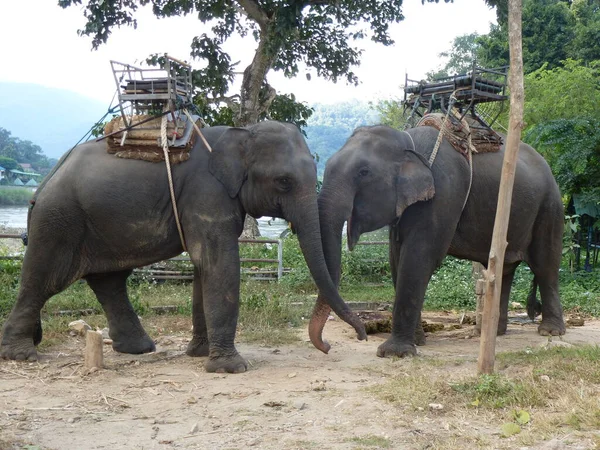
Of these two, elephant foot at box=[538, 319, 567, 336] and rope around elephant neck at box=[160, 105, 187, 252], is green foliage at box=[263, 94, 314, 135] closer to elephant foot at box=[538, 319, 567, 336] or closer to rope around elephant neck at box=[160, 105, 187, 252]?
elephant foot at box=[538, 319, 567, 336]

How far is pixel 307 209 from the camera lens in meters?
7.03

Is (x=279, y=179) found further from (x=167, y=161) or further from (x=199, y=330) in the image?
(x=199, y=330)

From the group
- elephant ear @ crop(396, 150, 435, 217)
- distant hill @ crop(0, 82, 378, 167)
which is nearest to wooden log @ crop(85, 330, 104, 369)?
elephant ear @ crop(396, 150, 435, 217)

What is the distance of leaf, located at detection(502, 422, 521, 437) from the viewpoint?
5031 millimetres

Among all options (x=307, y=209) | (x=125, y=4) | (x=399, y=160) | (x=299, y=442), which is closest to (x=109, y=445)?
(x=299, y=442)

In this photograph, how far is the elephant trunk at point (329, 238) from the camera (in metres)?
7.25

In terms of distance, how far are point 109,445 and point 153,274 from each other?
27.3ft

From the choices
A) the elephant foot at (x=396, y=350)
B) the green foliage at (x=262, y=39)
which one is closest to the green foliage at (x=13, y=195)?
the green foliage at (x=262, y=39)

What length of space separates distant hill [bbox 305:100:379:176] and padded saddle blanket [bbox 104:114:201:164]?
5611 centimetres

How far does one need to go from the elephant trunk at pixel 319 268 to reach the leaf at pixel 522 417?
1855mm

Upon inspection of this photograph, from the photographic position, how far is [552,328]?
928 centimetres

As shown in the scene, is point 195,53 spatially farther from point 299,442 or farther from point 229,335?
point 299,442

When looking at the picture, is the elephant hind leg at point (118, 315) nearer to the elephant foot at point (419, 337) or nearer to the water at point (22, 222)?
the elephant foot at point (419, 337)

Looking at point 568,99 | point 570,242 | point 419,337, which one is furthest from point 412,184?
point 568,99
